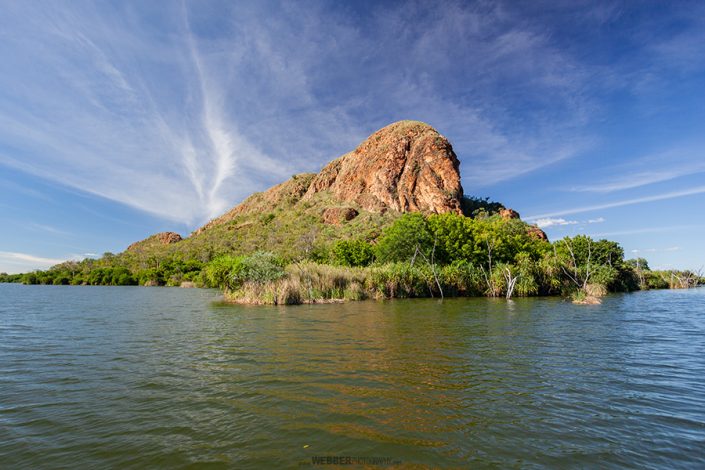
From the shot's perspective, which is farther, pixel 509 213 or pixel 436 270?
pixel 509 213

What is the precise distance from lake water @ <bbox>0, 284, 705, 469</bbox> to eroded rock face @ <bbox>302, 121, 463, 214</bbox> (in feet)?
443

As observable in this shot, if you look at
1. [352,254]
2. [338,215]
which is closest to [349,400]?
[352,254]

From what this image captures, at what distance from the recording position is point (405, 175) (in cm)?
16112

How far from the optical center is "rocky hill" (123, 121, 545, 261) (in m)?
135

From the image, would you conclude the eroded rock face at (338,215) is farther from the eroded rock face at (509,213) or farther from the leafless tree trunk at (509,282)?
the leafless tree trunk at (509,282)

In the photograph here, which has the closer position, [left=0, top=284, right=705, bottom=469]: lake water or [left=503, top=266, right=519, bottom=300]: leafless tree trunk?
[left=0, top=284, right=705, bottom=469]: lake water

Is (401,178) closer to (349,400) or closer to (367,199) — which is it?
(367,199)

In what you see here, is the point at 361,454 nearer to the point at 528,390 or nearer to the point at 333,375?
the point at 333,375

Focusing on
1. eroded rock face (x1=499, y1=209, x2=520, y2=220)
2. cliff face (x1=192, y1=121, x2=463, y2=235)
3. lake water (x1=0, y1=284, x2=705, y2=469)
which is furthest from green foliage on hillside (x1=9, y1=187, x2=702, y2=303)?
eroded rock face (x1=499, y1=209, x2=520, y2=220)

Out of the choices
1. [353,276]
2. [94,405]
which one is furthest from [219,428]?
[353,276]

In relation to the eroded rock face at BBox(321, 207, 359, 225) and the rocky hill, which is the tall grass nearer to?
the rocky hill

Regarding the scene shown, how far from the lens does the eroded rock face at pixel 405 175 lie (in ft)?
496

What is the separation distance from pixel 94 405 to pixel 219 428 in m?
3.40

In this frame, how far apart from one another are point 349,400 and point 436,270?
45.1 meters
